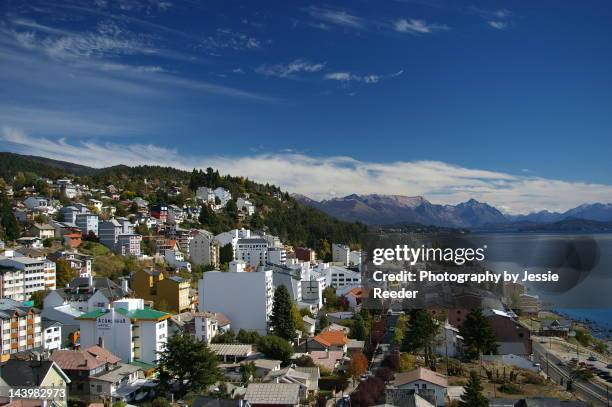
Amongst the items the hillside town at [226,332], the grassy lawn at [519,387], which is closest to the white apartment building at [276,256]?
the hillside town at [226,332]

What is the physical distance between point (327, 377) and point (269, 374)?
1376 mm

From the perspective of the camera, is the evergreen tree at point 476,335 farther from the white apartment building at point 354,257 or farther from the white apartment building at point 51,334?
the white apartment building at point 354,257

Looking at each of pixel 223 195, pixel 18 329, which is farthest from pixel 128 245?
pixel 223 195

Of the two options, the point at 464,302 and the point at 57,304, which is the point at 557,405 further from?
the point at 57,304

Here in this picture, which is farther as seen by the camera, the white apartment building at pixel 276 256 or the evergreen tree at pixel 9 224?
the white apartment building at pixel 276 256

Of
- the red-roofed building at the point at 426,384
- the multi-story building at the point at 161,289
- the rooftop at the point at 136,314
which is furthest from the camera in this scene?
the multi-story building at the point at 161,289

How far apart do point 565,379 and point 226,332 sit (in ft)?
25.0

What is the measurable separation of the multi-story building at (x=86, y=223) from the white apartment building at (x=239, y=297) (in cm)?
903

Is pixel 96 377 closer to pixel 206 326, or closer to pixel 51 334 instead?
pixel 51 334

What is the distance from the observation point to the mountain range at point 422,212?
249 ft

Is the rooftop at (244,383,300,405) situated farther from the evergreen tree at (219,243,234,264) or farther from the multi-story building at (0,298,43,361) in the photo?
the evergreen tree at (219,243,234,264)

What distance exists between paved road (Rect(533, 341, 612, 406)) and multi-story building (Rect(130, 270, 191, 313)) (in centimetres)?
884

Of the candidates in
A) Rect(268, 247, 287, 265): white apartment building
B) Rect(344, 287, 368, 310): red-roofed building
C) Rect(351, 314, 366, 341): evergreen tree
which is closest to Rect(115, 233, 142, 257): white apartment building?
Rect(268, 247, 287, 265): white apartment building

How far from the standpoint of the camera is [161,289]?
14.3 m
